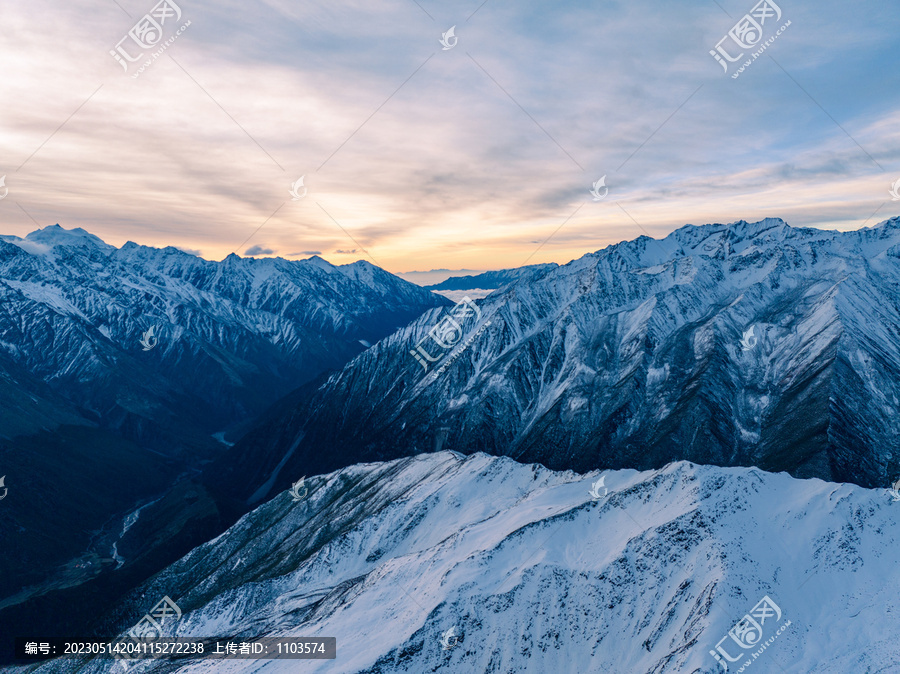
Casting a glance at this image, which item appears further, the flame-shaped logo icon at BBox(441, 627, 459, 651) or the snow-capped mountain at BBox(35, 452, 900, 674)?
the flame-shaped logo icon at BBox(441, 627, 459, 651)

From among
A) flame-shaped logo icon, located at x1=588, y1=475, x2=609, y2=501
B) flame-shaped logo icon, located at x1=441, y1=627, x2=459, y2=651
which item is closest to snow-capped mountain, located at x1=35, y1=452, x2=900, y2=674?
flame-shaped logo icon, located at x1=441, y1=627, x2=459, y2=651

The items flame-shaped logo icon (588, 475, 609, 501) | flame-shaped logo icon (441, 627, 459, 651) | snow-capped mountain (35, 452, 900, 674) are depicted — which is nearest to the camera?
snow-capped mountain (35, 452, 900, 674)

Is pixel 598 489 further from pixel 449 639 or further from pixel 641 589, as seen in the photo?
pixel 449 639

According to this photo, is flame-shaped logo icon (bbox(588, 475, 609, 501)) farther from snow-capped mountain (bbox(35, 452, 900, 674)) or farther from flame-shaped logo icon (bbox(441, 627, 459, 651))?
flame-shaped logo icon (bbox(441, 627, 459, 651))

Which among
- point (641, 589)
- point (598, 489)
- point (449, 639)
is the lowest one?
point (641, 589)

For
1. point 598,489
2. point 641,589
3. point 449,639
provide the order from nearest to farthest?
point 641,589, point 449,639, point 598,489

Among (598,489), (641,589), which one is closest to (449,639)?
(641,589)
